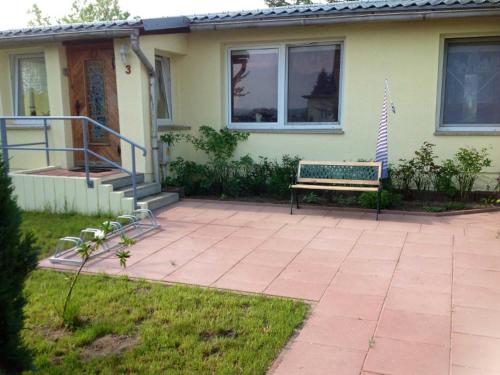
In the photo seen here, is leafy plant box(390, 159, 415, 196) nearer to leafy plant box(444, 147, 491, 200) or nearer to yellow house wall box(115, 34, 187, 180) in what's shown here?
leafy plant box(444, 147, 491, 200)

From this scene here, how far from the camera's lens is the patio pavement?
3.28 m

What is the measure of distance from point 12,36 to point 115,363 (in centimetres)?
739

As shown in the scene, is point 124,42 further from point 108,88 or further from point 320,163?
point 320,163

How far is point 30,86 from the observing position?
9.77 metres

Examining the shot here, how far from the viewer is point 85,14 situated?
37.8m

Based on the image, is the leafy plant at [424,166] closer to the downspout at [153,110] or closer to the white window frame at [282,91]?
the white window frame at [282,91]

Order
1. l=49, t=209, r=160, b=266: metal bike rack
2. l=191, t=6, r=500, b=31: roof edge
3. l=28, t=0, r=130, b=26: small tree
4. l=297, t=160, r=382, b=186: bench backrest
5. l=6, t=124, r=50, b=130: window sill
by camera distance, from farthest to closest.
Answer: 1. l=28, t=0, r=130, b=26: small tree
2. l=6, t=124, r=50, b=130: window sill
3. l=297, t=160, r=382, b=186: bench backrest
4. l=191, t=6, r=500, b=31: roof edge
5. l=49, t=209, r=160, b=266: metal bike rack

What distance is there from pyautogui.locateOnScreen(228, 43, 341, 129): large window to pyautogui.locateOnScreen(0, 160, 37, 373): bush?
23.0 feet

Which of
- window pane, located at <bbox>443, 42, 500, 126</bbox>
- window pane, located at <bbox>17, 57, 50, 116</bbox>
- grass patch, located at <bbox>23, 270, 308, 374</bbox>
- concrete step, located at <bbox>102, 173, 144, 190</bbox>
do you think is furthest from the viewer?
window pane, located at <bbox>17, 57, 50, 116</bbox>

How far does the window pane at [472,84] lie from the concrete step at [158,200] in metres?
5.14

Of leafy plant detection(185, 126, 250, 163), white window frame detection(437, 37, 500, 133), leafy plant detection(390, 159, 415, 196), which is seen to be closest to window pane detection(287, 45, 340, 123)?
leafy plant detection(185, 126, 250, 163)

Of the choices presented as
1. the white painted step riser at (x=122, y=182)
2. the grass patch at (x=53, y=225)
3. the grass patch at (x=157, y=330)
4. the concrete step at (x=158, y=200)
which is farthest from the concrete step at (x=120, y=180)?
the grass patch at (x=157, y=330)

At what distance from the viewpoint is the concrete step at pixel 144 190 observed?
7.76 meters

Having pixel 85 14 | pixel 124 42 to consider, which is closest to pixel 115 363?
pixel 124 42
